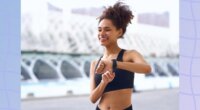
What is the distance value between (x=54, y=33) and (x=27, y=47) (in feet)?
4.15

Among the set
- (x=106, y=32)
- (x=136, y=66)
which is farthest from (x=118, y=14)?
(x=136, y=66)

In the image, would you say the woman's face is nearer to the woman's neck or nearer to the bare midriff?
the woman's neck

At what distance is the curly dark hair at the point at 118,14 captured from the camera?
1.34m

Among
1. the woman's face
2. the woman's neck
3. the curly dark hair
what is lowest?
the woman's neck

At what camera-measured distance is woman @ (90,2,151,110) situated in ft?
4.27

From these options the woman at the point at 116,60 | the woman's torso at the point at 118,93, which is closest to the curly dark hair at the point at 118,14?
the woman at the point at 116,60

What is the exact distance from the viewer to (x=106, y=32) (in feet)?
4.34

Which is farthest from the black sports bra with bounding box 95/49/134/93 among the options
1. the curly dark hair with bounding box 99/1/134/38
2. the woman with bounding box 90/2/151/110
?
the curly dark hair with bounding box 99/1/134/38

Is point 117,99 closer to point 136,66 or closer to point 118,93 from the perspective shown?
point 118,93

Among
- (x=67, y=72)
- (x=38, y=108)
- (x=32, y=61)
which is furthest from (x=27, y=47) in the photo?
(x=38, y=108)

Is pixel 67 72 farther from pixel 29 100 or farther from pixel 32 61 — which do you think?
pixel 29 100

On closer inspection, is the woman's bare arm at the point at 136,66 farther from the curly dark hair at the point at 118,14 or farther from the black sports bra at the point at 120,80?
the curly dark hair at the point at 118,14

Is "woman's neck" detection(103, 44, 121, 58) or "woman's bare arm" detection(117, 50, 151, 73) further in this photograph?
"woman's neck" detection(103, 44, 121, 58)

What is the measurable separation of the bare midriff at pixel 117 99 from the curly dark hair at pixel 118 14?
0.22 meters
